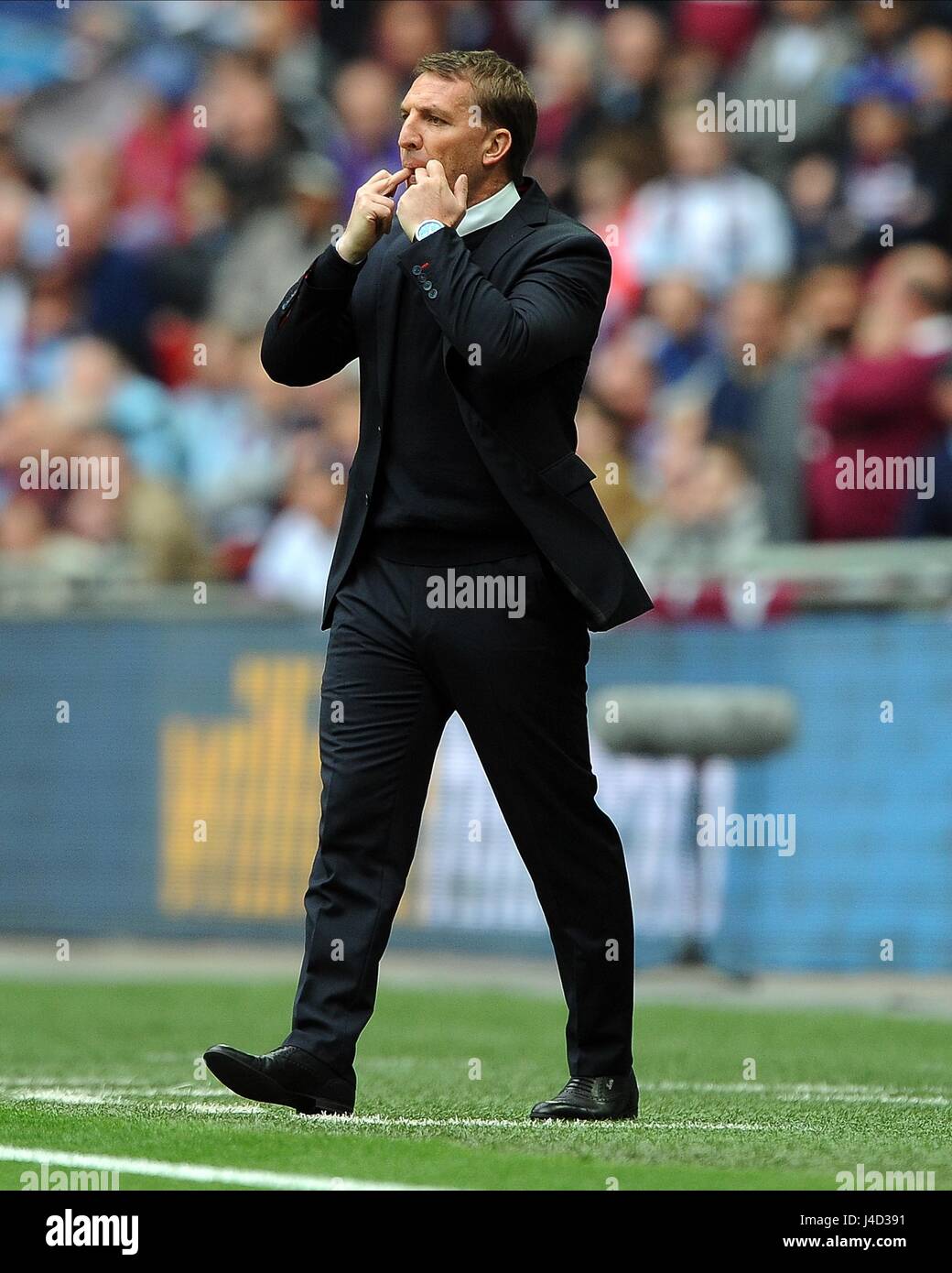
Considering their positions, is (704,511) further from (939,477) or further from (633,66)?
(633,66)

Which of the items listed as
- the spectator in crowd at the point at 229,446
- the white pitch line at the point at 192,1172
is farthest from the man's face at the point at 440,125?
the spectator in crowd at the point at 229,446

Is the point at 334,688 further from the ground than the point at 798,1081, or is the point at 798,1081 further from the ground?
the point at 334,688

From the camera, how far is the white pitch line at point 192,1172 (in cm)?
429

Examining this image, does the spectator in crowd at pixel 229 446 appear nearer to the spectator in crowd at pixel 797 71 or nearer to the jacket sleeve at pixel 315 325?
the spectator in crowd at pixel 797 71

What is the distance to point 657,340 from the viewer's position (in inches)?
498

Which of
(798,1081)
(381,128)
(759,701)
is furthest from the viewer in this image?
(381,128)

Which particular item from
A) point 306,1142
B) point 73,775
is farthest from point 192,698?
point 306,1142

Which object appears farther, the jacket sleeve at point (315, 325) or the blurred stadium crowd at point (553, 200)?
the blurred stadium crowd at point (553, 200)

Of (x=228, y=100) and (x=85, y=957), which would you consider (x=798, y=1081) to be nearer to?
(x=85, y=957)

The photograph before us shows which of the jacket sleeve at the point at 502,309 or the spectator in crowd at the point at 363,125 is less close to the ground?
the spectator in crowd at the point at 363,125

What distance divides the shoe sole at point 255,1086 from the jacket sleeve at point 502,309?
1540mm

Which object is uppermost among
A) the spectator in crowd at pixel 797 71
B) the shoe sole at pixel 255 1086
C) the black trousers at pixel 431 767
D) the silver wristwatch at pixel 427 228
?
the spectator in crowd at pixel 797 71

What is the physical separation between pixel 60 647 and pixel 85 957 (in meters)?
1.51

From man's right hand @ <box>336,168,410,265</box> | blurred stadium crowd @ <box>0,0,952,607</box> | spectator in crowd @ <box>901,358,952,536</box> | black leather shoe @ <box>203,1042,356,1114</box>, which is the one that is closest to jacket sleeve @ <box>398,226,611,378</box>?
man's right hand @ <box>336,168,410,265</box>
